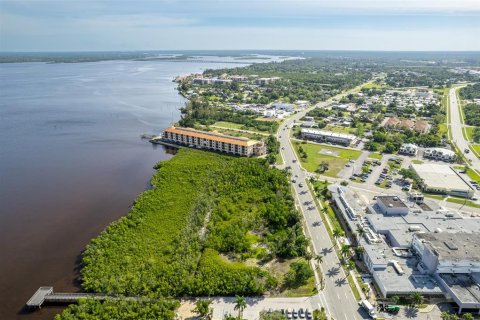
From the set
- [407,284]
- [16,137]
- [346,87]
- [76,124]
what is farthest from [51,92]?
[407,284]

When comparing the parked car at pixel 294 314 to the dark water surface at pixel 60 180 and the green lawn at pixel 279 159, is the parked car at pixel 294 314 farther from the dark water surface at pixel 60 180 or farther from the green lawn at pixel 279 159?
the green lawn at pixel 279 159

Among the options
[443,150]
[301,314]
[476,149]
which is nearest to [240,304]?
[301,314]

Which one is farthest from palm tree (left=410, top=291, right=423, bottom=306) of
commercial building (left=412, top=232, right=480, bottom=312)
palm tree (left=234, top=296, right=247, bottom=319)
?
palm tree (left=234, top=296, right=247, bottom=319)

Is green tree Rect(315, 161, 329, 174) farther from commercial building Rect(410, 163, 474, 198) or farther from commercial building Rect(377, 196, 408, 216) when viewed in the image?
commercial building Rect(377, 196, 408, 216)

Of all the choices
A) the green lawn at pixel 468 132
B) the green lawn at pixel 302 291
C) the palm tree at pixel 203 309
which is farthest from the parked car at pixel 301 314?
the green lawn at pixel 468 132

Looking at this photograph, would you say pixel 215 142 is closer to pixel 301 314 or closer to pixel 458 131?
pixel 301 314

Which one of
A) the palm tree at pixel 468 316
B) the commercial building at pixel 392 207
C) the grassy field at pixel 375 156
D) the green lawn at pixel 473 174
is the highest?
the commercial building at pixel 392 207
